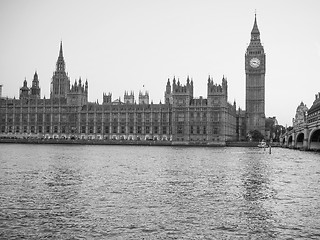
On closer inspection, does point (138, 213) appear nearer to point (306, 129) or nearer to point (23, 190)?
point (23, 190)

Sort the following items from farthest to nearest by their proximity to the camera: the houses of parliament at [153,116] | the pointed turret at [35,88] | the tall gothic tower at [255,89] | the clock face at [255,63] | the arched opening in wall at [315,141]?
1. the pointed turret at [35,88]
2. the clock face at [255,63]
3. the tall gothic tower at [255,89]
4. the houses of parliament at [153,116]
5. the arched opening in wall at [315,141]

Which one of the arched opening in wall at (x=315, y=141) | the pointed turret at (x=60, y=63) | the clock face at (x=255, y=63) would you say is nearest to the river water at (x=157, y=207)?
the arched opening in wall at (x=315, y=141)

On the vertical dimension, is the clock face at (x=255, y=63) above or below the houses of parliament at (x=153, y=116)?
above

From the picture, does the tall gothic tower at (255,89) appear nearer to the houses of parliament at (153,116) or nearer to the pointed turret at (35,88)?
the houses of parliament at (153,116)

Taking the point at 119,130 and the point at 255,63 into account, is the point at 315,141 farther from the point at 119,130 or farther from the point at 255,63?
the point at 255,63

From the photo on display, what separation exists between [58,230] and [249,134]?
430 feet

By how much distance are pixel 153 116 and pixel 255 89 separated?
36.1 meters

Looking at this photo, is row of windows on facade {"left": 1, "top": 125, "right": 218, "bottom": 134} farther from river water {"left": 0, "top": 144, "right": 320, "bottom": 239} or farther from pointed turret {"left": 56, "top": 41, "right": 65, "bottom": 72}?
river water {"left": 0, "top": 144, "right": 320, "bottom": 239}

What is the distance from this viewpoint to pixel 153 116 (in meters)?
137

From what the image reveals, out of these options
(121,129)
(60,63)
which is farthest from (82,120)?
(60,63)

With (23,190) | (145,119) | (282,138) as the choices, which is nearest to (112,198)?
(23,190)

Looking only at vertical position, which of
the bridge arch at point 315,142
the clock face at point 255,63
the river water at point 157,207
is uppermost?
the clock face at point 255,63

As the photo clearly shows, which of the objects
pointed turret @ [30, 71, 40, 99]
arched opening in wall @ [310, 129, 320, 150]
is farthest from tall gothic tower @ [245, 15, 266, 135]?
pointed turret @ [30, 71, 40, 99]

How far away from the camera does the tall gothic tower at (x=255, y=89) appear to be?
5886 inches
